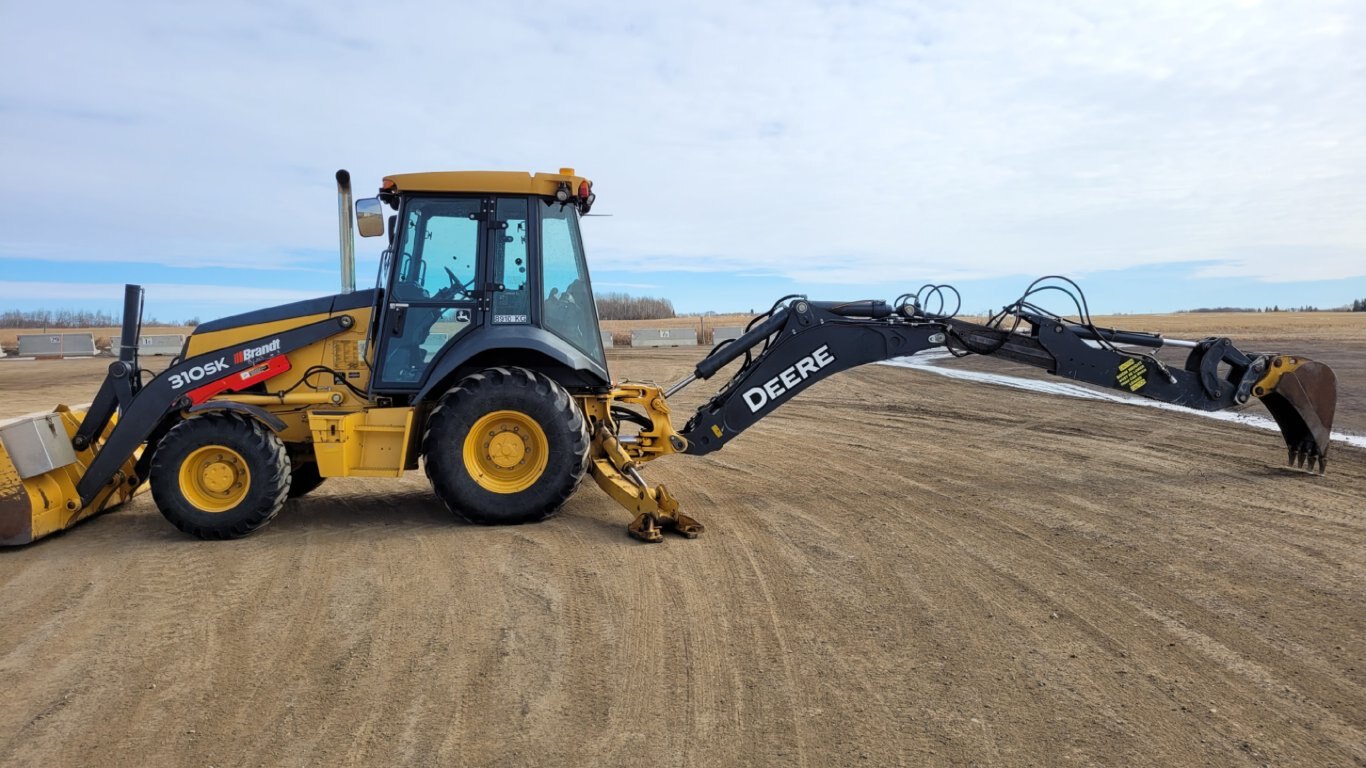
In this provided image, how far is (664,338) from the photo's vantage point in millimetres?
37938

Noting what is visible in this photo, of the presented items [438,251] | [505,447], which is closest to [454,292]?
[438,251]

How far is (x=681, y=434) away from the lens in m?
7.79

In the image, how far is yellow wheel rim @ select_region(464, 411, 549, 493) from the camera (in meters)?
6.84

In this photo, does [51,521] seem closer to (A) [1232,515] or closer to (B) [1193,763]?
(B) [1193,763]

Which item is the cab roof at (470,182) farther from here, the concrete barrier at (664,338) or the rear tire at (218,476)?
the concrete barrier at (664,338)

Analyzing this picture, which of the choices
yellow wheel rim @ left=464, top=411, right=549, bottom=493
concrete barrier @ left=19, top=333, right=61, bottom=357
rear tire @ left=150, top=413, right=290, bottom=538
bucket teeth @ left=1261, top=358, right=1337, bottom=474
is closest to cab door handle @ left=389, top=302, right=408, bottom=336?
yellow wheel rim @ left=464, top=411, right=549, bottom=493

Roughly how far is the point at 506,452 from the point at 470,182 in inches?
84.3

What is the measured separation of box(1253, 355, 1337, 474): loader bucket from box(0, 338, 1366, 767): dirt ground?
1.32ft

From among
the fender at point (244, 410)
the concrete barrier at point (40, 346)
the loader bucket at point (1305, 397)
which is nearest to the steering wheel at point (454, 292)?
the fender at point (244, 410)

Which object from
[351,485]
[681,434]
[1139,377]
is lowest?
[351,485]

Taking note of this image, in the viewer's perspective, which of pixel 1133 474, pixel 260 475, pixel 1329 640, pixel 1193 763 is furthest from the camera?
pixel 1133 474

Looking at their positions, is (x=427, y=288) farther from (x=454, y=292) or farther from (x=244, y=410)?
(x=244, y=410)

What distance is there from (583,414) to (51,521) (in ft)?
13.4

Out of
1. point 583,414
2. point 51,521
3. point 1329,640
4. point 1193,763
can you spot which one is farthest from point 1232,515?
point 51,521
